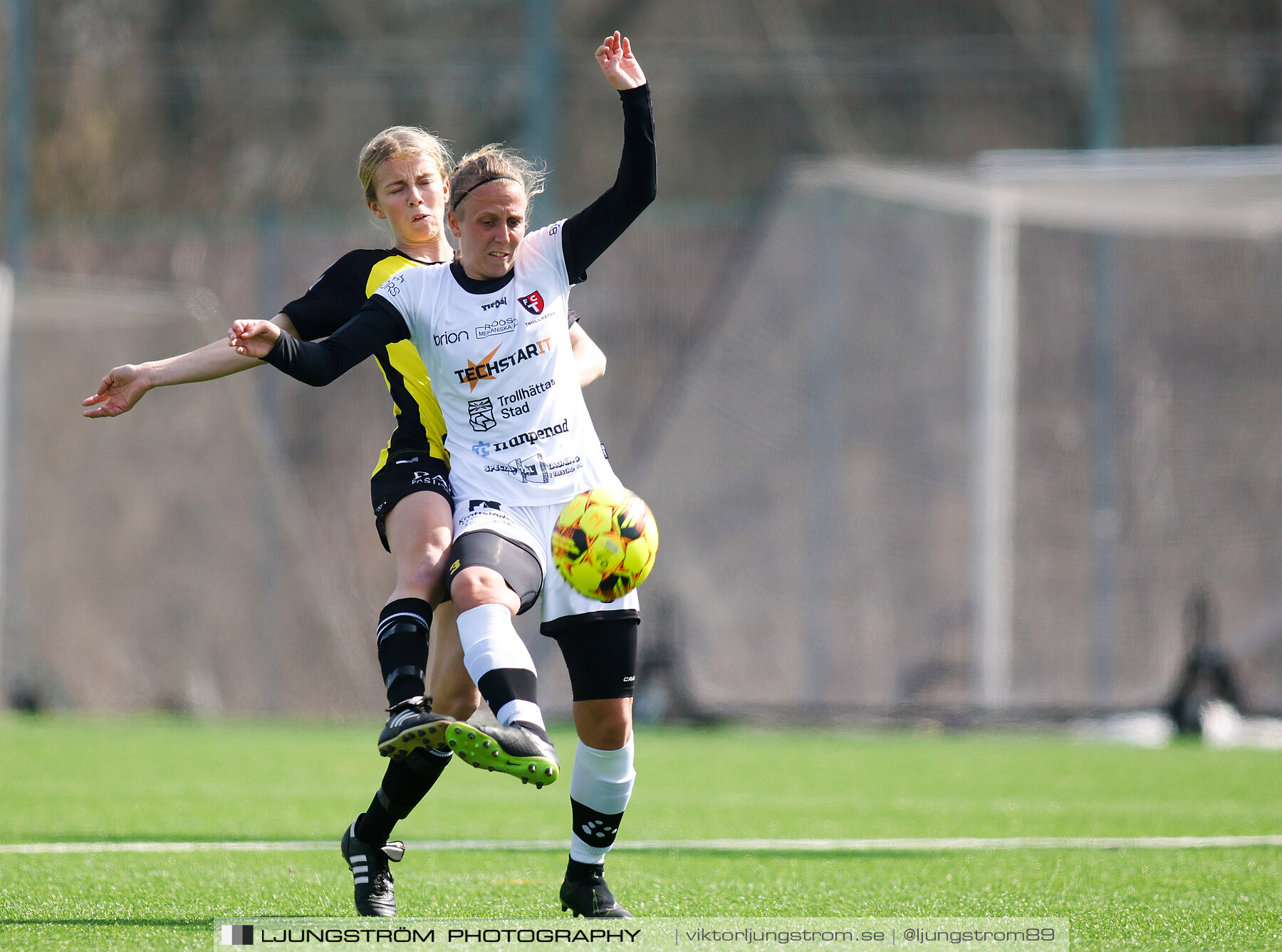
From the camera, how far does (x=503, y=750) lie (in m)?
3.58

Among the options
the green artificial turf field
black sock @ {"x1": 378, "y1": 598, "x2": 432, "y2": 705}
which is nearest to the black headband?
black sock @ {"x1": 378, "y1": 598, "x2": 432, "y2": 705}

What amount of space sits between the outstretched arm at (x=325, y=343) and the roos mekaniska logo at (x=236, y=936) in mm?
1288

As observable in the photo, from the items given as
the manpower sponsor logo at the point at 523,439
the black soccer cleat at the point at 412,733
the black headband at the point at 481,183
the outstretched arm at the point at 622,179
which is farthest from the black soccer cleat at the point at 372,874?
the black headband at the point at 481,183

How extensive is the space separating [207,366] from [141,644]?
38.3 feet

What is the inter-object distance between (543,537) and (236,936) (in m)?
1.27

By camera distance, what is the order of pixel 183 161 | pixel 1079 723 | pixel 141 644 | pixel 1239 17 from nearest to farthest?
pixel 1079 723, pixel 141 644, pixel 1239 17, pixel 183 161

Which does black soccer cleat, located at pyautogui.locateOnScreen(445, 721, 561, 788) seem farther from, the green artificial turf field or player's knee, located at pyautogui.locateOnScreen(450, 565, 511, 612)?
the green artificial turf field

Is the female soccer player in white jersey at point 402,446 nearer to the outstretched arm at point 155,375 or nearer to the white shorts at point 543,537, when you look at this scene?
the outstretched arm at point 155,375

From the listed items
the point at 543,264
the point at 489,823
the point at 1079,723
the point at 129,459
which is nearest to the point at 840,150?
the point at 1079,723

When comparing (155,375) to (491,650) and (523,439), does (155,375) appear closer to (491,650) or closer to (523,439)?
(523,439)

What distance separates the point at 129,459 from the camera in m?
15.5

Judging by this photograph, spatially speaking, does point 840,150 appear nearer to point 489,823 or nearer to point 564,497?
point 489,823

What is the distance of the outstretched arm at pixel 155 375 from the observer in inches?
161

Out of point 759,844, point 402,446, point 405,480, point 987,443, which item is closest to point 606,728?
point 405,480
